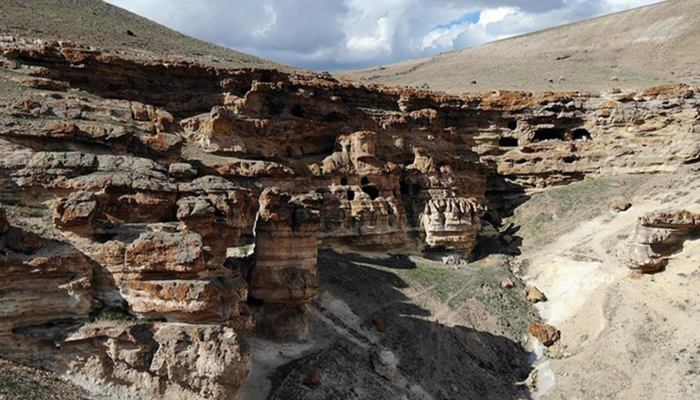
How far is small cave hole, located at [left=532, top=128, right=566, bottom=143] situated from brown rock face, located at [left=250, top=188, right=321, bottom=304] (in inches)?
1036

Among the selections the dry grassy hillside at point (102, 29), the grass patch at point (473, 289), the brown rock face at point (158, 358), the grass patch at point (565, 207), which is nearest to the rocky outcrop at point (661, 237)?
the grass patch at point (473, 289)

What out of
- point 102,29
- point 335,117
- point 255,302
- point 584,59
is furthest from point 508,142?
point 584,59

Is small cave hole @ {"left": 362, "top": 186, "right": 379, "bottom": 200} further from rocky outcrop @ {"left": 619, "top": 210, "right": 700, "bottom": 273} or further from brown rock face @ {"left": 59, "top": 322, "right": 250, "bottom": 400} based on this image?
brown rock face @ {"left": 59, "top": 322, "right": 250, "bottom": 400}

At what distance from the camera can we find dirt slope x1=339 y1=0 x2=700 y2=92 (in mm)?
62688

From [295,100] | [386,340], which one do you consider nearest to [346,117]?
[295,100]

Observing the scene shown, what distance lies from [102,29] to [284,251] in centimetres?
3416

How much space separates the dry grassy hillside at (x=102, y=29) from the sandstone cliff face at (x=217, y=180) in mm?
9829

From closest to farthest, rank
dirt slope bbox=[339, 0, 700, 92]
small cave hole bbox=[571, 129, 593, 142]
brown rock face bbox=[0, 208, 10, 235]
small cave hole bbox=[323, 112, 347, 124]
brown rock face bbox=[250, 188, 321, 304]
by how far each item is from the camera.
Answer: brown rock face bbox=[0, 208, 10, 235]
brown rock face bbox=[250, 188, 321, 304]
small cave hole bbox=[323, 112, 347, 124]
small cave hole bbox=[571, 129, 593, 142]
dirt slope bbox=[339, 0, 700, 92]

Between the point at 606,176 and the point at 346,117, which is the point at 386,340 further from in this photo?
the point at 606,176

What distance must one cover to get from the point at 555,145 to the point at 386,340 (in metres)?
24.5

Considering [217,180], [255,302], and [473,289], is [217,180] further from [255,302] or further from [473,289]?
[473,289]

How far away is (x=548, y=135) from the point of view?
41656 mm

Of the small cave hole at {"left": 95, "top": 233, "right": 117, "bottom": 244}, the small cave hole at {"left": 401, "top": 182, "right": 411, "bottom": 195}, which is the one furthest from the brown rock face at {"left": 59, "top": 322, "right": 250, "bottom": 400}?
the small cave hole at {"left": 401, "top": 182, "right": 411, "bottom": 195}

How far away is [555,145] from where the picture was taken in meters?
39.8
